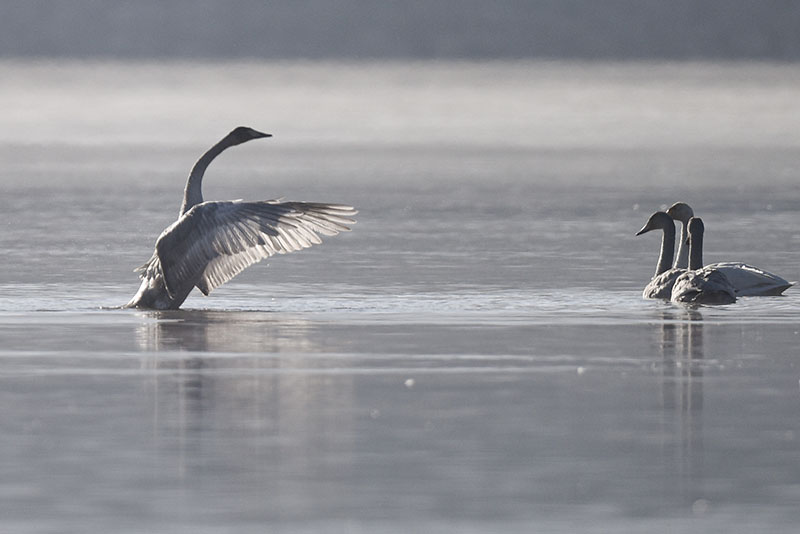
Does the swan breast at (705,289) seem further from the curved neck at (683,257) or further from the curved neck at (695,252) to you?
the curved neck at (683,257)

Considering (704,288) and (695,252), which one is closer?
(704,288)

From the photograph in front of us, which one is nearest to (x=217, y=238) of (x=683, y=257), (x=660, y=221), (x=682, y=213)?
(x=683, y=257)

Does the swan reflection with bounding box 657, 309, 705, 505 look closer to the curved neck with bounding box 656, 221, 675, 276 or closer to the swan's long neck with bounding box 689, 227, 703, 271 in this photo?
the curved neck with bounding box 656, 221, 675, 276

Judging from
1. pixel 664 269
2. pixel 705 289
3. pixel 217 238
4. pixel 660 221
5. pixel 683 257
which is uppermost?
pixel 660 221

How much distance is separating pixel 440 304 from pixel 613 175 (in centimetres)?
3212

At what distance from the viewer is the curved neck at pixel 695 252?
18109 mm

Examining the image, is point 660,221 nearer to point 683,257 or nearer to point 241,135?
point 683,257

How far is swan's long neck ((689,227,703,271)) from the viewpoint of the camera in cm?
1811

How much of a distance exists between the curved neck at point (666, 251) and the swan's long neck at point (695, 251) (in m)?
0.19

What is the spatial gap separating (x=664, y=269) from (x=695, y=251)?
0.39 m

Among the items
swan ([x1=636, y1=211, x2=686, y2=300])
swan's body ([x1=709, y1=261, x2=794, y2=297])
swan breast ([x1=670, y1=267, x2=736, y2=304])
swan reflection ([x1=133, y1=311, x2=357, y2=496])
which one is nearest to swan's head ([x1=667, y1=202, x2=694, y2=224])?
swan ([x1=636, y1=211, x2=686, y2=300])

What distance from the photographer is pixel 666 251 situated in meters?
18.4

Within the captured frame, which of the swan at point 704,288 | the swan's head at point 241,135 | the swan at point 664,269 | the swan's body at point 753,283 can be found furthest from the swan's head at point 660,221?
the swan's head at point 241,135

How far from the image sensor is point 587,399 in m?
10.8
